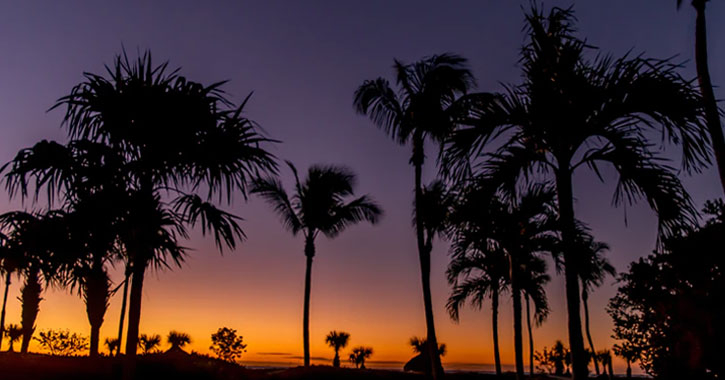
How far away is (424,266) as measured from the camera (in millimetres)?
16812

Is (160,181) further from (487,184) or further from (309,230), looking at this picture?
(309,230)

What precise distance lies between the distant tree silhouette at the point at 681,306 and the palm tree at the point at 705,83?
54.6 inches

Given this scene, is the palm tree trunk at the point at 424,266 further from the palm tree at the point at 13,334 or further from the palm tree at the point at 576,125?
the palm tree at the point at 13,334

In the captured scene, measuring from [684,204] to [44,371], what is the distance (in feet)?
49.0

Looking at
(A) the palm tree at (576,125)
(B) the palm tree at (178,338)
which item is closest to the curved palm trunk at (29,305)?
(B) the palm tree at (178,338)

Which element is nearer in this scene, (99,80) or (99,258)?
(99,80)

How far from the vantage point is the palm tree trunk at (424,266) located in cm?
1603

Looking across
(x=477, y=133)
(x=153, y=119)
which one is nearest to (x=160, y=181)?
(x=153, y=119)

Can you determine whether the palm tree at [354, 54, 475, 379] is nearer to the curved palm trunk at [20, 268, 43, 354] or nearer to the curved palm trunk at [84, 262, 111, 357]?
the curved palm trunk at [84, 262, 111, 357]

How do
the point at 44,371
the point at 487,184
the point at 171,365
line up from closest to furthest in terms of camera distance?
the point at 487,184
the point at 44,371
the point at 171,365

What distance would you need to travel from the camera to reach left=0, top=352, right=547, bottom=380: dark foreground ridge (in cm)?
1496

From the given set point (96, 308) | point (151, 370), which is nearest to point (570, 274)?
point (151, 370)

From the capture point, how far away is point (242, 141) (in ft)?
33.3

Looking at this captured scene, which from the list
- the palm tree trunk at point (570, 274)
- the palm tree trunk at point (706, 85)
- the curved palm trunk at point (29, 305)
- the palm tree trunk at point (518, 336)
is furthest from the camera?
the curved palm trunk at point (29, 305)
